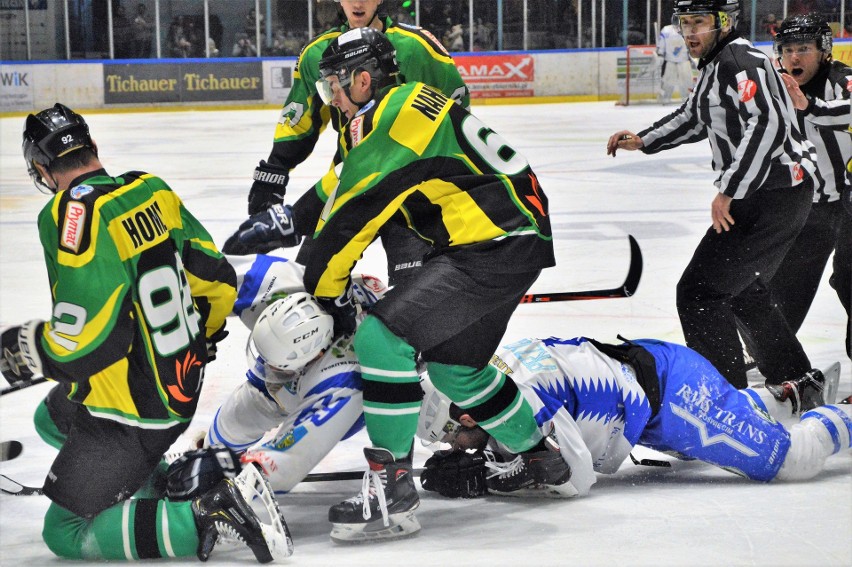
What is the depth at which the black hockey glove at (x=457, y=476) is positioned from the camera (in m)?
2.62

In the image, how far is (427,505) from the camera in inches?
102

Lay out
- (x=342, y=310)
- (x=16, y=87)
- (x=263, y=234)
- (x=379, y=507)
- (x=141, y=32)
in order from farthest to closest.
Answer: (x=16, y=87) < (x=141, y=32) < (x=263, y=234) < (x=342, y=310) < (x=379, y=507)

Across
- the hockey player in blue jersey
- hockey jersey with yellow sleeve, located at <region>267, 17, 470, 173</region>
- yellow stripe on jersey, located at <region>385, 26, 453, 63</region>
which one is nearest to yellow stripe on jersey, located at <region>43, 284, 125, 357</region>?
the hockey player in blue jersey

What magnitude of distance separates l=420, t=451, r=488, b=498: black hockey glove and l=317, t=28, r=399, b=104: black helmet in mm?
811

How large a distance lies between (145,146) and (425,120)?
26.7ft

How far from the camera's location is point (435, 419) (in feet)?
8.73

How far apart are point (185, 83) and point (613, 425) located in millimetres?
10307

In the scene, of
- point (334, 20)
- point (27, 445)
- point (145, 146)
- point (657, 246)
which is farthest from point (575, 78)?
point (27, 445)

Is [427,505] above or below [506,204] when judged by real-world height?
below

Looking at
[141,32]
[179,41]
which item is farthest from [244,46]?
[179,41]

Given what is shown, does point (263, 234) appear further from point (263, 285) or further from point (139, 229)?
point (139, 229)

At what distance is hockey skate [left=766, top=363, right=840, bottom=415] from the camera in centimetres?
315

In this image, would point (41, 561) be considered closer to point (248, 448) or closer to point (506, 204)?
point (248, 448)

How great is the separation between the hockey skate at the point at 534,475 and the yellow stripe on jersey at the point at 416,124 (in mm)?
669
